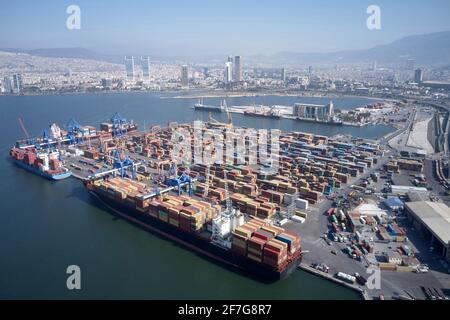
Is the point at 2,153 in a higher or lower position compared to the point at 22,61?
lower

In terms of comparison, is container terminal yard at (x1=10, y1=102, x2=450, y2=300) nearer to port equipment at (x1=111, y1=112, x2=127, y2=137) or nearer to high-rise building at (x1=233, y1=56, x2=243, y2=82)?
port equipment at (x1=111, y1=112, x2=127, y2=137)

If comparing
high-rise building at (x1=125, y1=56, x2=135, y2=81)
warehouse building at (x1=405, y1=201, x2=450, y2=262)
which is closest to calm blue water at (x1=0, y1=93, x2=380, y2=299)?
warehouse building at (x1=405, y1=201, x2=450, y2=262)

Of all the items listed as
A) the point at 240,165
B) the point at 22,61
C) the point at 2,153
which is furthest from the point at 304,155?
the point at 22,61

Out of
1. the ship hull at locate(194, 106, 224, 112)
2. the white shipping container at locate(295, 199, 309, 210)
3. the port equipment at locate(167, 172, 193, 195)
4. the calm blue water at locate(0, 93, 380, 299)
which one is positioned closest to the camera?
the calm blue water at locate(0, 93, 380, 299)

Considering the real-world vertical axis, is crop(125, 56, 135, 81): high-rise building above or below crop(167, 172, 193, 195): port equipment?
above

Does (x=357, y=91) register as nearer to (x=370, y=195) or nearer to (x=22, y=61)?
(x=370, y=195)

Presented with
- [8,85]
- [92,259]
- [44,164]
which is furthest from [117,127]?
A: [8,85]
